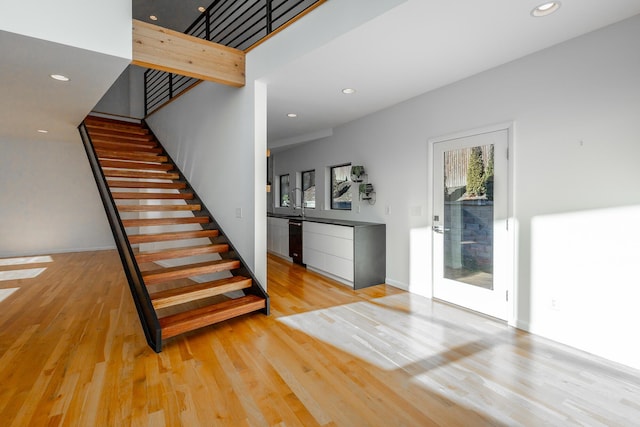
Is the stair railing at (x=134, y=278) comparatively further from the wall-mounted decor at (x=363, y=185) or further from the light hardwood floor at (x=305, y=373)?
the wall-mounted decor at (x=363, y=185)

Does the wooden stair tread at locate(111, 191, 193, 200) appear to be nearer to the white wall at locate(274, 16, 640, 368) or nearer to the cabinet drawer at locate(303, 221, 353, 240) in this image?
the cabinet drawer at locate(303, 221, 353, 240)

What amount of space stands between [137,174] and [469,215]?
4563 millimetres

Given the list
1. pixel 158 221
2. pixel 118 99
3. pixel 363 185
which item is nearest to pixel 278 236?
pixel 363 185

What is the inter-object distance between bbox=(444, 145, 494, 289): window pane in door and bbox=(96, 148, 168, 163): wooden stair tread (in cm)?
457

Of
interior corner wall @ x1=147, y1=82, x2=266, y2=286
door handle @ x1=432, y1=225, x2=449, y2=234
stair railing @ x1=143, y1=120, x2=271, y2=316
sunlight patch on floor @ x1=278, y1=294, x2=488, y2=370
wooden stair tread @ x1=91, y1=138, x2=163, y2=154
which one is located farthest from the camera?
wooden stair tread @ x1=91, y1=138, x2=163, y2=154

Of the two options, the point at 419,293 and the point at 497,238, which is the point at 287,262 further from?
the point at 497,238

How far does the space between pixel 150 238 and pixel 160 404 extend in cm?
219

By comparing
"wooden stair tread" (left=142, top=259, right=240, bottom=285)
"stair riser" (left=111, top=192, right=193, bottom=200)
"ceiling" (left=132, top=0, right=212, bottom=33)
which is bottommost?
"wooden stair tread" (left=142, top=259, right=240, bottom=285)

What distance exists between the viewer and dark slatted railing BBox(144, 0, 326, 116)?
3.50 meters

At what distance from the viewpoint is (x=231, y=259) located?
3859mm

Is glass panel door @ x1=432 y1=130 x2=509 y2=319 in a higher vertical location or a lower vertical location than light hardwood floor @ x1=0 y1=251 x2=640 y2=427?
higher

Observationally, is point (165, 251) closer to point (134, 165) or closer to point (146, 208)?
point (146, 208)

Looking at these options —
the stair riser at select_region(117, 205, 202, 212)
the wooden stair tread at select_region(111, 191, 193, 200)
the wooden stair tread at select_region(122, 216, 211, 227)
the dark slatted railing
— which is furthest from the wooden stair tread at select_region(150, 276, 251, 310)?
the dark slatted railing

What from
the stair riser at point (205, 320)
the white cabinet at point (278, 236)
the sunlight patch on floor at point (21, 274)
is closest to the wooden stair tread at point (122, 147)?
the sunlight patch on floor at point (21, 274)
